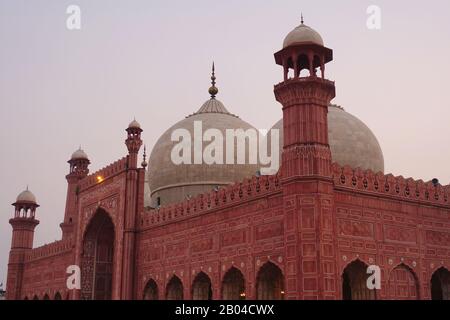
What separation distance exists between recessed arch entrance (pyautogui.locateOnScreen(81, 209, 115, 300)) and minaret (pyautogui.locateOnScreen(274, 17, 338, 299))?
35.8 feet

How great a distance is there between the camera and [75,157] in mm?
28312

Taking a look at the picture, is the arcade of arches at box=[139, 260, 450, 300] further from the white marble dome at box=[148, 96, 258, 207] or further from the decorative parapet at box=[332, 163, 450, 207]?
the white marble dome at box=[148, 96, 258, 207]

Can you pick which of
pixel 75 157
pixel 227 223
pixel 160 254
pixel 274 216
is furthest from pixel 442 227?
pixel 75 157

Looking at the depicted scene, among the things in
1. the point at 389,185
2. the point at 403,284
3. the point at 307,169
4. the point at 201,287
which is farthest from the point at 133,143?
the point at 403,284

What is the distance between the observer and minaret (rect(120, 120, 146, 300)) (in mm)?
20562

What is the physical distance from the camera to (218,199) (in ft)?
58.2

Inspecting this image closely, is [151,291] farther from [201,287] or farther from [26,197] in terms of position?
[26,197]

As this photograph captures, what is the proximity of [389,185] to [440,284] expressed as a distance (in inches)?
144

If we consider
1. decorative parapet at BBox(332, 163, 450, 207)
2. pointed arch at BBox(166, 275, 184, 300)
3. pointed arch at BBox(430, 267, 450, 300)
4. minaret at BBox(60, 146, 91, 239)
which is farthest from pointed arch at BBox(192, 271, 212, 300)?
minaret at BBox(60, 146, 91, 239)

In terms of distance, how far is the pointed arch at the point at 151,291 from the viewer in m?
20.4

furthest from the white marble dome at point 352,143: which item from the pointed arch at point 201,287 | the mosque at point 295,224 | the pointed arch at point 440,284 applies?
the pointed arch at point 201,287

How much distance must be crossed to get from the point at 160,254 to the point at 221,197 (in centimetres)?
368

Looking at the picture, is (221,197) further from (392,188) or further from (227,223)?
(392,188)
